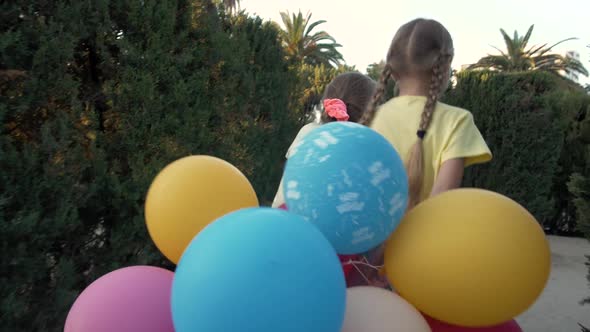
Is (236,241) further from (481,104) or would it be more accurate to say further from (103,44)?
(481,104)

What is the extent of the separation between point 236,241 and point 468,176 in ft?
28.1

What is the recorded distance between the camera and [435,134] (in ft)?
5.45

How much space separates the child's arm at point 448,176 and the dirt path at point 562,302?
13.4 ft

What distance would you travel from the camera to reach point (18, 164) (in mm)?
2303

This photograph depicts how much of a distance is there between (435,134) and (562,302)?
5.38 meters

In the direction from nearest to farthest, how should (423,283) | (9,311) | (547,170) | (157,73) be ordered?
(423,283) → (9,311) → (157,73) → (547,170)

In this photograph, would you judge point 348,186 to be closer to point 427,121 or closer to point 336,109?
point 427,121

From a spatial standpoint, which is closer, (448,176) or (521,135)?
(448,176)

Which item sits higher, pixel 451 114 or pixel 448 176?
pixel 451 114

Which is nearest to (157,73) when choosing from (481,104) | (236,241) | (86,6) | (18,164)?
(86,6)

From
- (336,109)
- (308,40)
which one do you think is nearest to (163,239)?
(336,109)

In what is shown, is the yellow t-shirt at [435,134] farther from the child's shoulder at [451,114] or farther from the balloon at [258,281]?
the balloon at [258,281]

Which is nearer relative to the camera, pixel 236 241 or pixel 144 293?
pixel 236 241

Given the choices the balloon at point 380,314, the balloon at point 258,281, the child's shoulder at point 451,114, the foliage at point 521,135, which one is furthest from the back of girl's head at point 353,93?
the foliage at point 521,135
